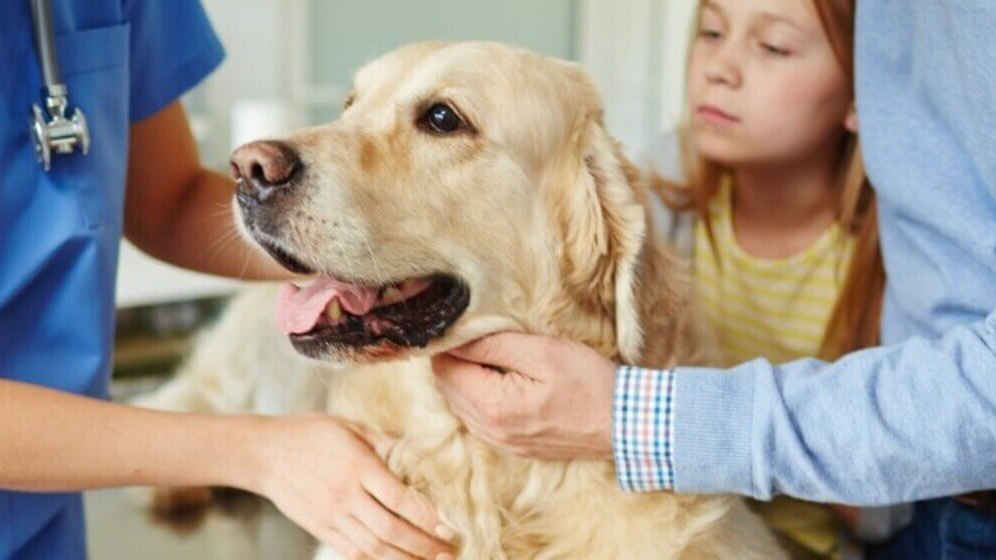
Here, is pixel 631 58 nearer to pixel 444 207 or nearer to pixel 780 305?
pixel 780 305

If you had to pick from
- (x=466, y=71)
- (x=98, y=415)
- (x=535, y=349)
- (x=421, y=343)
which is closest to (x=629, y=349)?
(x=535, y=349)

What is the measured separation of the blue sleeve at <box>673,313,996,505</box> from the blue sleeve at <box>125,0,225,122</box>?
0.69 meters

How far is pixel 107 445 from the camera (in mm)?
972

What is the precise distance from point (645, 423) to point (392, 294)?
27 cm

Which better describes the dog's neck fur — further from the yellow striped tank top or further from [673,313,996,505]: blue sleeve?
the yellow striped tank top

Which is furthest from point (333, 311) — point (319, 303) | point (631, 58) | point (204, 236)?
point (631, 58)

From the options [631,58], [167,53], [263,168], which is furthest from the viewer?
[631,58]

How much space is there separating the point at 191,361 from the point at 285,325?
31.8 inches

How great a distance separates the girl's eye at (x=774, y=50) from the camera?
145cm

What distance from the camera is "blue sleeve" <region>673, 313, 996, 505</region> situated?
0.94 meters

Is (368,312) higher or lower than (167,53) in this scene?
lower

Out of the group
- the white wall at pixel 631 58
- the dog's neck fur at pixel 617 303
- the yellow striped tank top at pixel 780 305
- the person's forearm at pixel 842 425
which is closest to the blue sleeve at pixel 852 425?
the person's forearm at pixel 842 425

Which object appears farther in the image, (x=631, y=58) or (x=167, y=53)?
(x=631, y=58)

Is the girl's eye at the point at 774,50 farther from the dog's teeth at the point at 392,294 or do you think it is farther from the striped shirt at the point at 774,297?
the dog's teeth at the point at 392,294
